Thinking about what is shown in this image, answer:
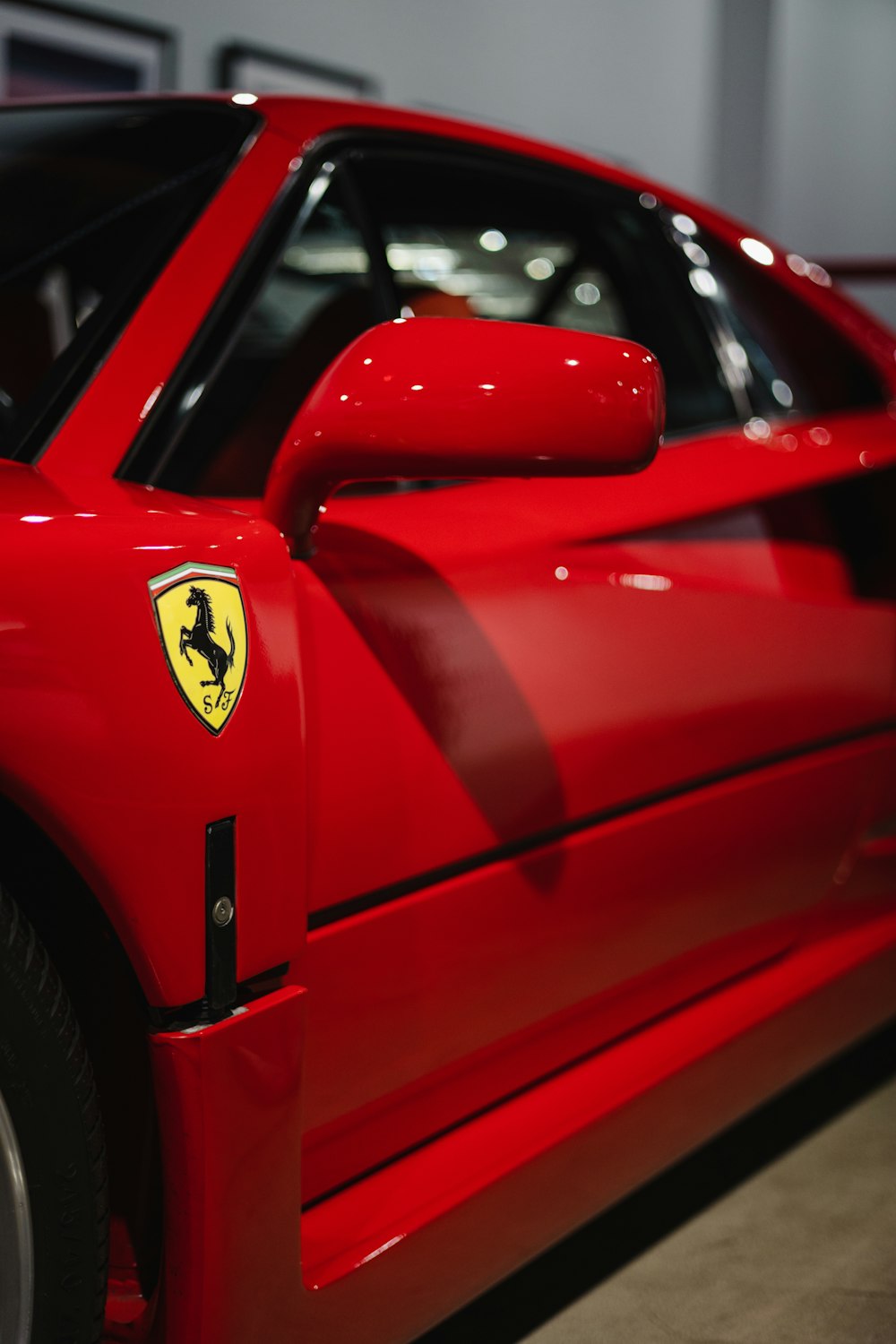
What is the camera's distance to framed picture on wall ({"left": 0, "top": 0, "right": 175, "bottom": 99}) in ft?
11.1

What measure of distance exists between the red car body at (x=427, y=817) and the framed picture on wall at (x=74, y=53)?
8.18 ft

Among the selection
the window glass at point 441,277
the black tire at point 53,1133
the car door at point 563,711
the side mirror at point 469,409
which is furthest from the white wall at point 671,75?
the black tire at point 53,1133

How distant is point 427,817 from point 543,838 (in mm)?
137

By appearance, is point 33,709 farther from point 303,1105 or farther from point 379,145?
point 379,145

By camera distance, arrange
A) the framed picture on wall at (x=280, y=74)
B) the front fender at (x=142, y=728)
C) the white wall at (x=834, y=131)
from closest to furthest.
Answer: the front fender at (x=142, y=728), the framed picture on wall at (x=280, y=74), the white wall at (x=834, y=131)

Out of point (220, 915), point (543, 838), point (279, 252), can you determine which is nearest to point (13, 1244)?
point (220, 915)

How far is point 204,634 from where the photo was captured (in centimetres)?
78

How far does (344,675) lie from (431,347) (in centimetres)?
22

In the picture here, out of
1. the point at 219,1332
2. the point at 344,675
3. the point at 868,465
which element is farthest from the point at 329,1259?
the point at 868,465

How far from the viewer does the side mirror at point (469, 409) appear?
0.83 meters

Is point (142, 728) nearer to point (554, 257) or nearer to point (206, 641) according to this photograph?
point (206, 641)

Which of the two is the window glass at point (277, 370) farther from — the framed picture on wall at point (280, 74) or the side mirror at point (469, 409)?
the framed picture on wall at point (280, 74)

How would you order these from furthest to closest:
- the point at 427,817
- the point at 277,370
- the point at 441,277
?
the point at 441,277, the point at 277,370, the point at 427,817

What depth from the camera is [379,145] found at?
1188 mm
